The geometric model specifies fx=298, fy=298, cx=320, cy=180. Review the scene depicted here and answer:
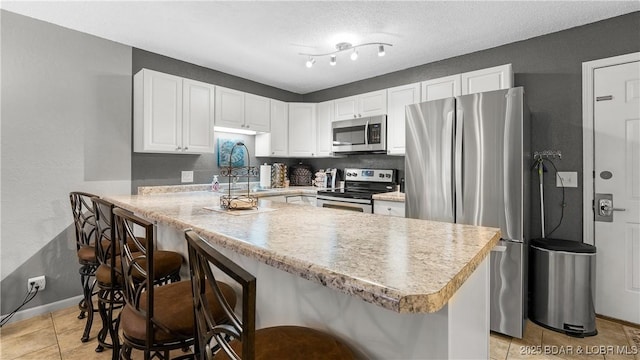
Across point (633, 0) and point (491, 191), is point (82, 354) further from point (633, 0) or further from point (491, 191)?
point (633, 0)

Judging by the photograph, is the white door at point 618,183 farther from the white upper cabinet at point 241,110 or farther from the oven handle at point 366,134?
the white upper cabinet at point 241,110

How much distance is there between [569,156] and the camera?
2664mm

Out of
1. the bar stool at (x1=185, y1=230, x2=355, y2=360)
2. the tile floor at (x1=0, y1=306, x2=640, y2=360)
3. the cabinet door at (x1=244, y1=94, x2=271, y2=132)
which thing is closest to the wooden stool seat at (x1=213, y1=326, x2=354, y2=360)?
the bar stool at (x1=185, y1=230, x2=355, y2=360)

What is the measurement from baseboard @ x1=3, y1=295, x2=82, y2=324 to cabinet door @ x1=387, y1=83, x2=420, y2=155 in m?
3.54

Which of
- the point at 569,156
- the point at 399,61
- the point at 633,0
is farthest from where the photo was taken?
the point at 399,61

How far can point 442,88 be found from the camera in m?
3.19

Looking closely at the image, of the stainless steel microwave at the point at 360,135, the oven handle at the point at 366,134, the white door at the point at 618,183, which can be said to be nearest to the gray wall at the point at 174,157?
the stainless steel microwave at the point at 360,135

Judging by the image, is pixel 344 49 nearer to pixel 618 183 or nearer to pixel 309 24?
pixel 309 24

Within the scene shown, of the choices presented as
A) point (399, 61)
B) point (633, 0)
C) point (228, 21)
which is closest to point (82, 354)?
point (228, 21)

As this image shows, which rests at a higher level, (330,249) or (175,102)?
(175,102)

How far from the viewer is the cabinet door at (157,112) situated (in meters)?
2.93

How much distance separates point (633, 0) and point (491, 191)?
5.81 feet

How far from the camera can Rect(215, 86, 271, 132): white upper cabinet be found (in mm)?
3563

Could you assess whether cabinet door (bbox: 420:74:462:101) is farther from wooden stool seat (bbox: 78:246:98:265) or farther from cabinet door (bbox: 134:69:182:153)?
wooden stool seat (bbox: 78:246:98:265)
